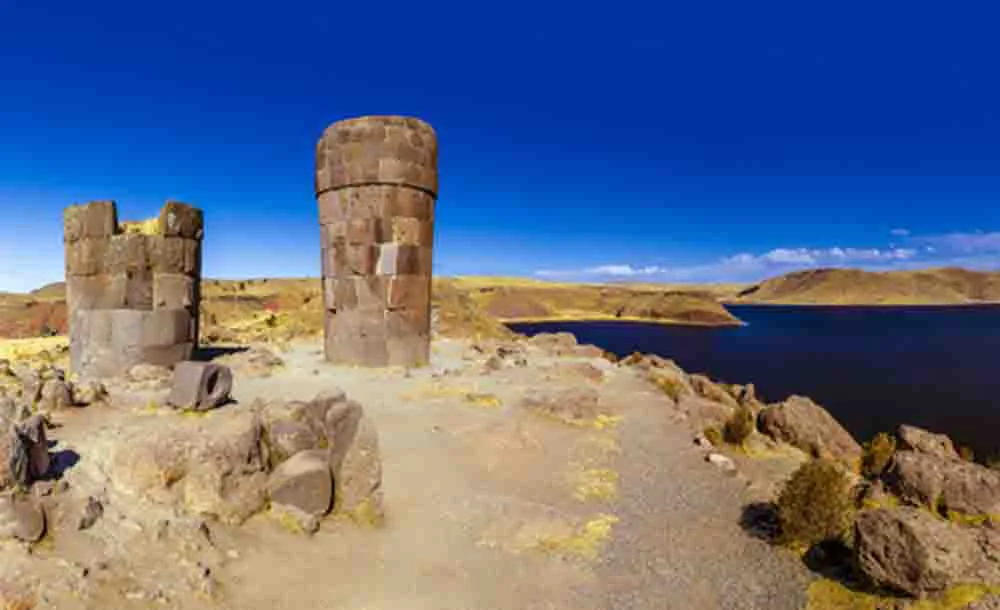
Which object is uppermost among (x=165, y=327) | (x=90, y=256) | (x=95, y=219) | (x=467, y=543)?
(x=95, y=219)

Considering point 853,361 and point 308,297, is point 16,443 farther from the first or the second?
point 853,361

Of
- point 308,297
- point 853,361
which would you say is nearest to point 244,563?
point 308,297

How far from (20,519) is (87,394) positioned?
4670 millimetres

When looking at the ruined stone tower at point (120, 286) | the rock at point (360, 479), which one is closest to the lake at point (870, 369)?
the rock at point (360, 479)

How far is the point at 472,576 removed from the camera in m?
5.15

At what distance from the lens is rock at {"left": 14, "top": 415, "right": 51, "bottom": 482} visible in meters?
4.50

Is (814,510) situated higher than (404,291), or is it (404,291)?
(404,291)

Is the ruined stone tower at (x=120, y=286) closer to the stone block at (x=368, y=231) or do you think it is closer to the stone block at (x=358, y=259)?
the stone block at (x=358, y=259)

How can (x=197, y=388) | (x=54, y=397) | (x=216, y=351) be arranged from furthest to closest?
1. (x=216, y=351)
2. (x=197, y=388)
3. (x=54, y=397)

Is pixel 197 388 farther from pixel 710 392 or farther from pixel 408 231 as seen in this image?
pixel 710 392

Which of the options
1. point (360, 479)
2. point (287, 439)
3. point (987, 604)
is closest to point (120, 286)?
point (287, 439)

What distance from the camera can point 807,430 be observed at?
9.40 meters

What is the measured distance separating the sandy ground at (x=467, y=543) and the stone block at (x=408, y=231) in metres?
6.99

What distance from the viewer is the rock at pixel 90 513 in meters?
4.34
